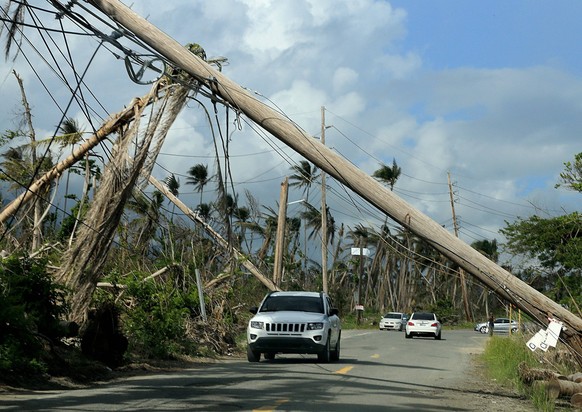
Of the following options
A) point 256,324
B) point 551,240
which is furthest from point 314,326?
point 551,240

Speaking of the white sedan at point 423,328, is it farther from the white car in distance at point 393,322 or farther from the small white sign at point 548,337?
the small white sign at point 548,337

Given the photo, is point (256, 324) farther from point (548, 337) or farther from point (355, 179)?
point (548, 337)

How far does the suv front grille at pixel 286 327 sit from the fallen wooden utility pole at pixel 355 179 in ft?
23.0

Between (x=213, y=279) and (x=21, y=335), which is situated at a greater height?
(x=213, y=279)

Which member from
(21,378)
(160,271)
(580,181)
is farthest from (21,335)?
(580,181)

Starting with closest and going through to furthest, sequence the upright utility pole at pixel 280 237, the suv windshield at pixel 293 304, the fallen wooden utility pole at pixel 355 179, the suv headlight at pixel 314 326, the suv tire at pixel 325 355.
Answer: the fallen wooden utility pole at pixel 355 179 < the suv headlight at pixel 314 326 < the suv tire at pixel 325 355 < the suv windshield at pixel 293 304 < the upright utility pole at pixel 280 237

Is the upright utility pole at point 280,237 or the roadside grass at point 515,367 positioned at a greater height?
the upright utility pole at point 280,237

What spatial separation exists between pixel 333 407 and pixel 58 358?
575 centimetres

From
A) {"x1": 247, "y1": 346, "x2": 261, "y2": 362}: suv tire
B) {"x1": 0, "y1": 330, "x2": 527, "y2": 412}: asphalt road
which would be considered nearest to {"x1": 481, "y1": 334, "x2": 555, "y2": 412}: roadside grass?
{"x1": 0, "y1": 330, "x2": 527, "y2": 412}: asphalt road

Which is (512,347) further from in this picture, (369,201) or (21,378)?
(21,378)

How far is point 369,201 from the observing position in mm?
13992

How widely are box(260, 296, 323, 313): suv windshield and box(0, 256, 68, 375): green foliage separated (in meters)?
5.95

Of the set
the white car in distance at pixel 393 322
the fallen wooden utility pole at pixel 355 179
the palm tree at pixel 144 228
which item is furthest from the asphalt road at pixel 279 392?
the white car in distance at pixel 393 322

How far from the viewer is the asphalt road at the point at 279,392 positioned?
37.3 feet
